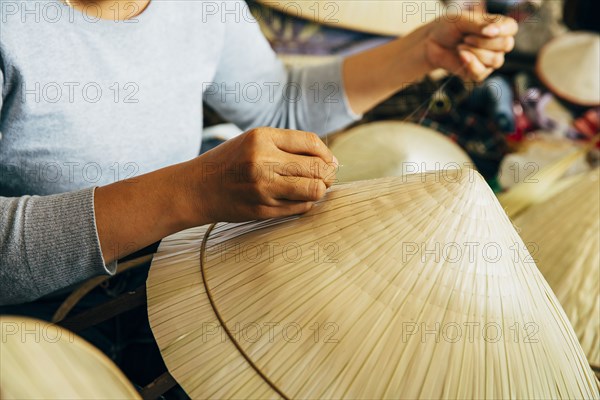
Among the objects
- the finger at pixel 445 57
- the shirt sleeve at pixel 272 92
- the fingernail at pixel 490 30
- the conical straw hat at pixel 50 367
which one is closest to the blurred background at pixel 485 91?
the shirt sleeve at pixel 272 92

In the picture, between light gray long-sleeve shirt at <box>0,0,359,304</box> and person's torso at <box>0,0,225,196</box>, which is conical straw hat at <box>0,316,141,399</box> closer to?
light gray long-sleeve shirt at <box>0,0,359,304</box>

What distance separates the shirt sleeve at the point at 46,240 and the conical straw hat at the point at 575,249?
0.63 meters

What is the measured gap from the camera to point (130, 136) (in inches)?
28.7

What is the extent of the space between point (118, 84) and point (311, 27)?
0.86m

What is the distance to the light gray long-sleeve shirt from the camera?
515mm

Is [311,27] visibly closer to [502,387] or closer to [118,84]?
[118,84]

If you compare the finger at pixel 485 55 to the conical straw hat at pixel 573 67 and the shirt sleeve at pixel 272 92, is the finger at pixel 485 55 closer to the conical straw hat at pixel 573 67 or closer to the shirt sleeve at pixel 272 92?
the shirt sleeve at pixel 272 92

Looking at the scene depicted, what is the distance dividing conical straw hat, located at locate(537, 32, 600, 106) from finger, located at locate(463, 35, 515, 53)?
947mm

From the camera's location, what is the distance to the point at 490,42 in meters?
0.79

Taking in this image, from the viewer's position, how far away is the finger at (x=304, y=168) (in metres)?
0.48

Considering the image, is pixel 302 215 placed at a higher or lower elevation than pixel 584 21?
lower

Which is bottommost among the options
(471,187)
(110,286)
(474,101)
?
(110,286)

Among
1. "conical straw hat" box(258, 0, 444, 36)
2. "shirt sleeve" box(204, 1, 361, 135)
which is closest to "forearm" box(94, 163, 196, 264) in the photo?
"shirt sleeve" box(204, 1, 361, 135)

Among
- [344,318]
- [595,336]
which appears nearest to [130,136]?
[344,318]
